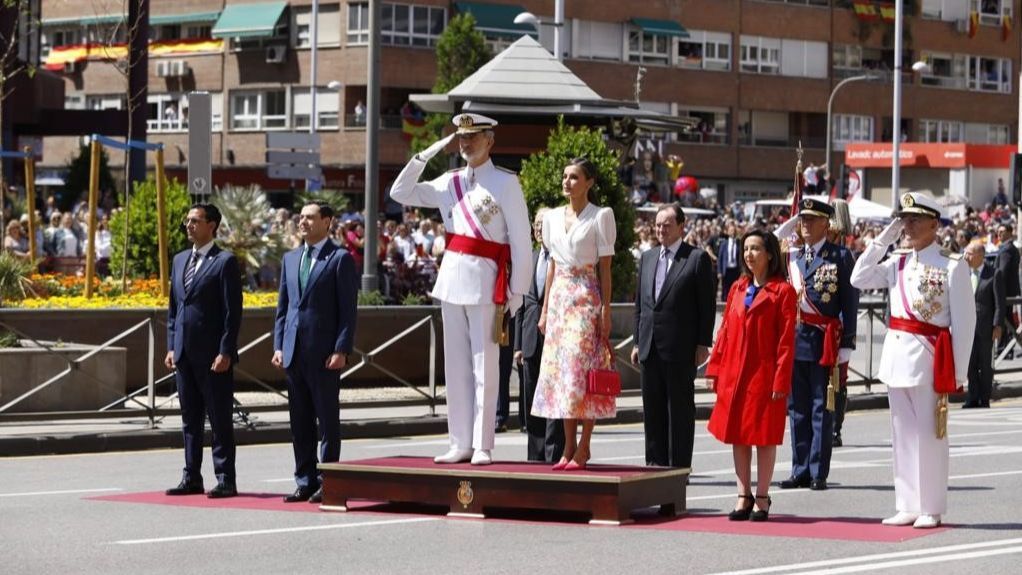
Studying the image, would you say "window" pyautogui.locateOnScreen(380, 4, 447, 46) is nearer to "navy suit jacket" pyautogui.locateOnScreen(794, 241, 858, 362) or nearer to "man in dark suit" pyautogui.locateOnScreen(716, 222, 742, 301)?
"man in dark suit" pyautogui.locateOnScreen(716, 222, 742, 301)

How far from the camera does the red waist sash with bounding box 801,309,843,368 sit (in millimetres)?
14883

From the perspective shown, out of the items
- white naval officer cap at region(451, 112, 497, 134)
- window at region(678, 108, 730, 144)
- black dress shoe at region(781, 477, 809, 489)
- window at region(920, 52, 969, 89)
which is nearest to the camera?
white naval officer cap at region(451, 112, 497, 134)

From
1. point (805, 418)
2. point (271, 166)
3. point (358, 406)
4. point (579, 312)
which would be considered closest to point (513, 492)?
point (579, 312)

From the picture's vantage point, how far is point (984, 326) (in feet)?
78.6

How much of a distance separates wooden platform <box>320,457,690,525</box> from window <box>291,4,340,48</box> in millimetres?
57226

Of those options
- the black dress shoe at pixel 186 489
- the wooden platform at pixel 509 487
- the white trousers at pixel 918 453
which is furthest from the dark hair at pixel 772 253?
the black dress shoe at pixel 186 489

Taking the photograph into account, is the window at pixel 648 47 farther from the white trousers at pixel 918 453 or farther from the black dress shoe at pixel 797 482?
the white trousers at pixel 918 453

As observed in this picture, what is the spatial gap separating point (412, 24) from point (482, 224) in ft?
191

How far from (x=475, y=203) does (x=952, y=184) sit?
61318mm

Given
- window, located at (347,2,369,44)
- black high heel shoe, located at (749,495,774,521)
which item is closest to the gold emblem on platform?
black high heel shoe, located at (749,495,774,521)

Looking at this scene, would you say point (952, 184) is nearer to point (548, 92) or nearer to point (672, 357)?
point (548, 92)

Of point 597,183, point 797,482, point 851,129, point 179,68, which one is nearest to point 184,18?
point 179,68

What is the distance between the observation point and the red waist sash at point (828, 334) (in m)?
14.9

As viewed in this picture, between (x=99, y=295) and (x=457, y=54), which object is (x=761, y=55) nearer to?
(x=457, y=54)
